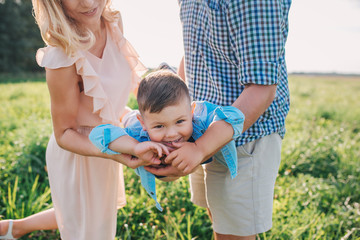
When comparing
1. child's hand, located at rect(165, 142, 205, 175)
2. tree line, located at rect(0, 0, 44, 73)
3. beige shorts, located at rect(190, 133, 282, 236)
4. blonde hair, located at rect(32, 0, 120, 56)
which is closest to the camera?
child's hand, located at rect(165, 142, 205, 175)

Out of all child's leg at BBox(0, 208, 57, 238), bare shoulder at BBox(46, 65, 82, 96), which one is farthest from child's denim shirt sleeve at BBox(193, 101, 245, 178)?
child's leg at BBox(0, 208, 57, 238)

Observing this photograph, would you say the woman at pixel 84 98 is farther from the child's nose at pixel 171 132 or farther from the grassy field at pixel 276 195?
the grassy field at pixel 276 195

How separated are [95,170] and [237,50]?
44.4 inches

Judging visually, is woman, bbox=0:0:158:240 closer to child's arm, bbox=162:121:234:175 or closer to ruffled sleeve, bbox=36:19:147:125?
ruffled sleeve, bbox=36:19:147:125

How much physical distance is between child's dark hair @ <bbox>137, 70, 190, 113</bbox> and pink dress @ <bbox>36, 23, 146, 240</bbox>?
0.44 m

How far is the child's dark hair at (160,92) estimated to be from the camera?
1.34 metres

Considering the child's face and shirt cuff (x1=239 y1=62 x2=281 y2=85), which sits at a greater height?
shirt cuff (x1=239 y1=62 x2=281 y2=85)

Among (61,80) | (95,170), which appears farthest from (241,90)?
(95,170)

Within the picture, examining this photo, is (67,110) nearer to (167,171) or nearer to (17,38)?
(167,171)

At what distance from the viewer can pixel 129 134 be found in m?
1.54

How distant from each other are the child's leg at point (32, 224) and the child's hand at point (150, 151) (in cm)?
129

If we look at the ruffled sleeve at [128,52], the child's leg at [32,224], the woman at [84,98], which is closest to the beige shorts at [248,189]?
the woman at [84,98]

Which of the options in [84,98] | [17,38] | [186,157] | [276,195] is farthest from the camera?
[17,38]

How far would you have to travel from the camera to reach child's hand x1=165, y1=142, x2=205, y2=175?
1.27 metres
